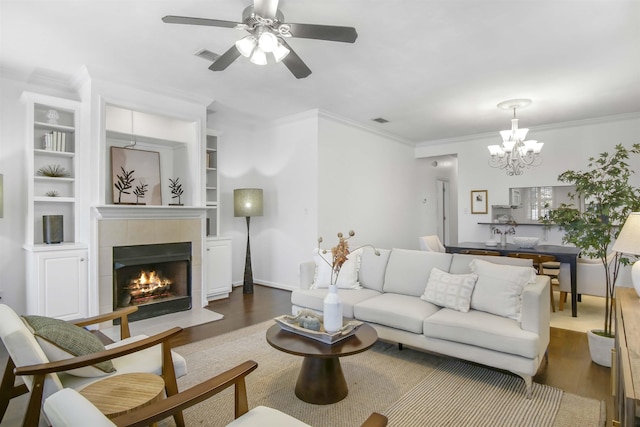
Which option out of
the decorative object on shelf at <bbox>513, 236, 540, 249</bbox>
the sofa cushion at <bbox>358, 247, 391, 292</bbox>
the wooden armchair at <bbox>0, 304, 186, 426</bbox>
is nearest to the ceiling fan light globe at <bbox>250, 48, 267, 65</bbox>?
the wooden armchair at <bbox>0, 304, 186, 426</bbox>

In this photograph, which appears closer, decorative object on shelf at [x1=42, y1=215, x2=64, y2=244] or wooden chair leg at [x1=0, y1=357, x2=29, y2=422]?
wooden chair leg at [x1=0, y1=357, x2=29, y2=422]

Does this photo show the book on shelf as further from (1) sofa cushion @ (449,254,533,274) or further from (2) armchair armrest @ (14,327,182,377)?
(1) sofa cushion @ (449,254,533,274)

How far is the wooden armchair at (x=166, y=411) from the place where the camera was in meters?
0.97

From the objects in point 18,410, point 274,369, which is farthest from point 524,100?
point 18,410

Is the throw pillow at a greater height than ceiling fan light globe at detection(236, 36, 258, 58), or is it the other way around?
ceiling fan light globe at detection(236, 36, 258, 58)

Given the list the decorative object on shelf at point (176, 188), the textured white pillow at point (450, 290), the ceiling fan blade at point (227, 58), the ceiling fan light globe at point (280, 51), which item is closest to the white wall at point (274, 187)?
the decorative object on shelf at point (176, 188)

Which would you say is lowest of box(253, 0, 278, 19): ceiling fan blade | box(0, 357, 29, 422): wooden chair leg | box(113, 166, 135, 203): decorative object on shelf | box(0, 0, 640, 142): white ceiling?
box(0, 357, 29, 422): wooden chair leg

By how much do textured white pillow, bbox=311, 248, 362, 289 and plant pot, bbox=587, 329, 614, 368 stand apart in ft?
6.64

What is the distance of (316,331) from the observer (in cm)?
237

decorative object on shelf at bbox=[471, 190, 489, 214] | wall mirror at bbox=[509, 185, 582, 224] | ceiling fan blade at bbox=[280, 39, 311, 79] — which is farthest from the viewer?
decorative object on shelf at bbox=[471, 190, 489, 214]

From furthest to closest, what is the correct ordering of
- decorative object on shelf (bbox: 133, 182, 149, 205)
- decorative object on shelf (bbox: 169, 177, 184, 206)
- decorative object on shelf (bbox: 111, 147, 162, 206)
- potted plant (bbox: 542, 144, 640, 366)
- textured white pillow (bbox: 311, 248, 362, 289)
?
decorative object on shelf (bbox: 169, 177, 184, 206), decorative object on shelf (bbox: 133, 182, 149, 205), decorative object on shelf (bbox: 111, 147, 162, 206), textured white pillow (bbox: 311, 248, 362, 289), potted plant (bbox: 542, 144, 640, 366)

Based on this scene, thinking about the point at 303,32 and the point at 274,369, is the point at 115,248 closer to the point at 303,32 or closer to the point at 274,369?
the point at 274,369

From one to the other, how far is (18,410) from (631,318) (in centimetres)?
352

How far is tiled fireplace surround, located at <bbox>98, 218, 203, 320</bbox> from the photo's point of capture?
3781 mm
